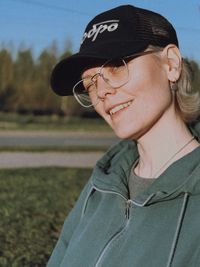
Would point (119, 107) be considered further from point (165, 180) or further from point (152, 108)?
point (165, 180)

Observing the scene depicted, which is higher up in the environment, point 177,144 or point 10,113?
point 177,144

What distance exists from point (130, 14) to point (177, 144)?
1.22 feet

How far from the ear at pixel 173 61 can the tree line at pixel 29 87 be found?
29.2m

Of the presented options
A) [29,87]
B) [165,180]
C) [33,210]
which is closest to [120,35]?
[165,180]

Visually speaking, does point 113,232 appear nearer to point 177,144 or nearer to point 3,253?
point 177,144

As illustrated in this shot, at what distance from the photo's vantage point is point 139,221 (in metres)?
1.52

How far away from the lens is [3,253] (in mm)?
4508

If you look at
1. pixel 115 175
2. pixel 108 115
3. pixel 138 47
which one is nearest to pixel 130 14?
pixel 138 47

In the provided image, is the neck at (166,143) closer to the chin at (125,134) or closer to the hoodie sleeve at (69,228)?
the chin at (125,134)

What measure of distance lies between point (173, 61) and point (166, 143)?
0.74 ft

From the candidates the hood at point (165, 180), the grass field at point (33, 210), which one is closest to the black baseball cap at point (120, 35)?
the hood at point (165, 180)

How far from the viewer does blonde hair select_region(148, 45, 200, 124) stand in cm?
167

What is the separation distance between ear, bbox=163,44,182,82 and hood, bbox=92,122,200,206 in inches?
6.4

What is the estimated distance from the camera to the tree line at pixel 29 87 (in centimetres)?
3197
